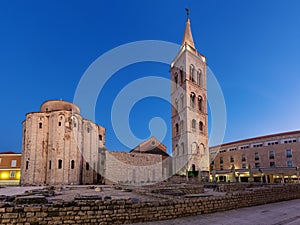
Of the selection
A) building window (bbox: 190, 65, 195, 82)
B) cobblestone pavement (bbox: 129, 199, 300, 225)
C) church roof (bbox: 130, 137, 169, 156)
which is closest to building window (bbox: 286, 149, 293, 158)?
building window (bbox: 190, 65, 195, 82)

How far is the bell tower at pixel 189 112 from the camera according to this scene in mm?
43812

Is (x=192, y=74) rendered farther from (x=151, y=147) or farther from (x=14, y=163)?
(x=14, y=163)

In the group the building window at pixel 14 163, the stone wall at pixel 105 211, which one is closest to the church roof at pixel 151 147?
the building window at pixel 14 163

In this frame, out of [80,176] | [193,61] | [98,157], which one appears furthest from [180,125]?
[80,176]

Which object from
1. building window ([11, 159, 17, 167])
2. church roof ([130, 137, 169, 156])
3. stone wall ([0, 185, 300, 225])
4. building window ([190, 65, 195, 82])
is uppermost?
building window ([190, 65, 195, 82])

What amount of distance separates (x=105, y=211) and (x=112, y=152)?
30.7 meters

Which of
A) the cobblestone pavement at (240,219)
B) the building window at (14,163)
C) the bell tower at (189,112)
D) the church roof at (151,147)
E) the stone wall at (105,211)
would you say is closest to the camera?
the stone wall at (105,211)

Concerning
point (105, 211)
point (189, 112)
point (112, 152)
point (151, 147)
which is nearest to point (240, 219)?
point (105, 211)

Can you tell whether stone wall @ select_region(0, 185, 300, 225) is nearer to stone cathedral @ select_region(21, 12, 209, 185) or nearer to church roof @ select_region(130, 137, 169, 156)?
stone cathedral @ select_region(21, 12, 209, 185)

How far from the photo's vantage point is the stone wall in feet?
22.5

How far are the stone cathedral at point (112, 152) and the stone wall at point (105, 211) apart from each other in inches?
1039

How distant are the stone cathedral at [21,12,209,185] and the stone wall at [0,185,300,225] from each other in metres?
26.4

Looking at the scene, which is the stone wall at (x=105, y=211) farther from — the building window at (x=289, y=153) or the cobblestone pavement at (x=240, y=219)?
the building window at (x=289, y=153)

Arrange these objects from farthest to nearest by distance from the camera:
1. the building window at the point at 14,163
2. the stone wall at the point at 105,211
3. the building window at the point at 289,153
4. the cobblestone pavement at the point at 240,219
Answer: the building window at the point at 14,163 → the building window at the point at 289,153 → the cobblestone pavement at the point at 240,219 → the stone wall at the point at 105,211
